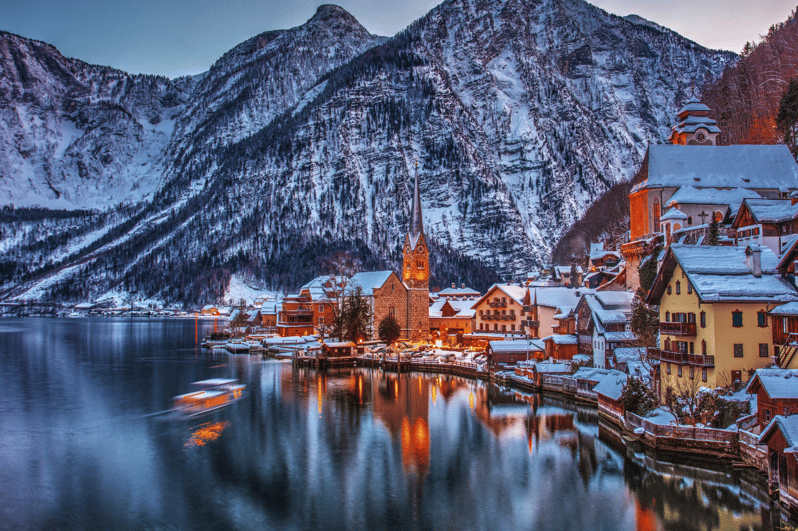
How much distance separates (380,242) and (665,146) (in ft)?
418

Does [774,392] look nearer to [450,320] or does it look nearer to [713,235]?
[713,235]

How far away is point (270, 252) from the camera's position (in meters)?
188

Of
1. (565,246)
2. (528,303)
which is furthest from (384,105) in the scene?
(528,303)

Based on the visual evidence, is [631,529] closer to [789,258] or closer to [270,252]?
[789,258]

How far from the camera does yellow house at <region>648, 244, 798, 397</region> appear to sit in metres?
27.6

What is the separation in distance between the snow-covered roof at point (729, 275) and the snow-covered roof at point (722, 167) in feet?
66.9

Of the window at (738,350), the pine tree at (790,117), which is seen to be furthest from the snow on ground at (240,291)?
the window at (738,350)

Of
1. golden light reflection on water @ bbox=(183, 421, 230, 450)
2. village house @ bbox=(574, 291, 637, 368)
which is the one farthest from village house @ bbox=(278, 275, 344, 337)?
golden light reflection on water @ bbox=(183, 421, 230, 450)

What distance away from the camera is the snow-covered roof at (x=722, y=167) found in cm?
4806

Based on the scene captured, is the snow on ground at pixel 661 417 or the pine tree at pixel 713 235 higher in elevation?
the pine tree at pixel 713 235

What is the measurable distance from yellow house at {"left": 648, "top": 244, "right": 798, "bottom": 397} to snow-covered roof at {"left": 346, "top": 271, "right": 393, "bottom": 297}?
51177 millimetres

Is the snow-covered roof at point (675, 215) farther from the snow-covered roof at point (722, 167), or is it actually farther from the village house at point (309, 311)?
the village house at point (309, 311)

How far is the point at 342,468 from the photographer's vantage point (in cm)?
2759

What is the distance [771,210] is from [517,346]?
1011 inches
